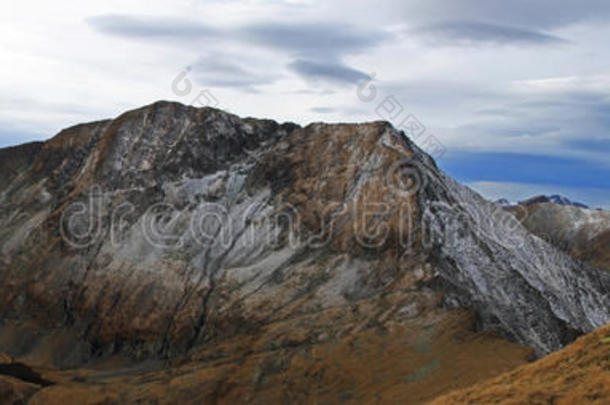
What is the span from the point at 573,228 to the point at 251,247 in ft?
325

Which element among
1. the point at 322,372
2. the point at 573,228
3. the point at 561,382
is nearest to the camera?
the point at 561,382

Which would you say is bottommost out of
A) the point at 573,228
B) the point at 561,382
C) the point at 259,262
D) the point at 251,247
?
the point at 561,382

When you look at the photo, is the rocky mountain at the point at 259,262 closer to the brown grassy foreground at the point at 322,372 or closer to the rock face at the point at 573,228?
the brown grassy foreground at the point at 322,372

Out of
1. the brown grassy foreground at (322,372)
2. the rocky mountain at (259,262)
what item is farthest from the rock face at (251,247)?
the brown grassy foreground at (322,372)

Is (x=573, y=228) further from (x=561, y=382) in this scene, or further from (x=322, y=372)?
(x=561, y=382)

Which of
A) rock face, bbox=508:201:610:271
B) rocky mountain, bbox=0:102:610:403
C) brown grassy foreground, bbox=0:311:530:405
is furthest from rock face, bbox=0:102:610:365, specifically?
rock face, bbox=508:201:610:271

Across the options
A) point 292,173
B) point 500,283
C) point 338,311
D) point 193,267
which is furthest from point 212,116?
point 500,283

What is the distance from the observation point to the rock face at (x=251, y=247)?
48344 mm

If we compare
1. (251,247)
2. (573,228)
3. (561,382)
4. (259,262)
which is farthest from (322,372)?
Answer: (573,228)

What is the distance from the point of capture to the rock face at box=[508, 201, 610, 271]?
12812 cm

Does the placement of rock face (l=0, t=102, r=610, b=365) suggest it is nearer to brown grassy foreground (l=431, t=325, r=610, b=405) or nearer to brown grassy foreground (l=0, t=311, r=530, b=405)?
brown grassy foreground (l=0, t=311, r=530, b=405)

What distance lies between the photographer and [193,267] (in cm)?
5900

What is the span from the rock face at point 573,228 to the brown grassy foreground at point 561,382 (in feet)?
362

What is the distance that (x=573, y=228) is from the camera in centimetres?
13612
